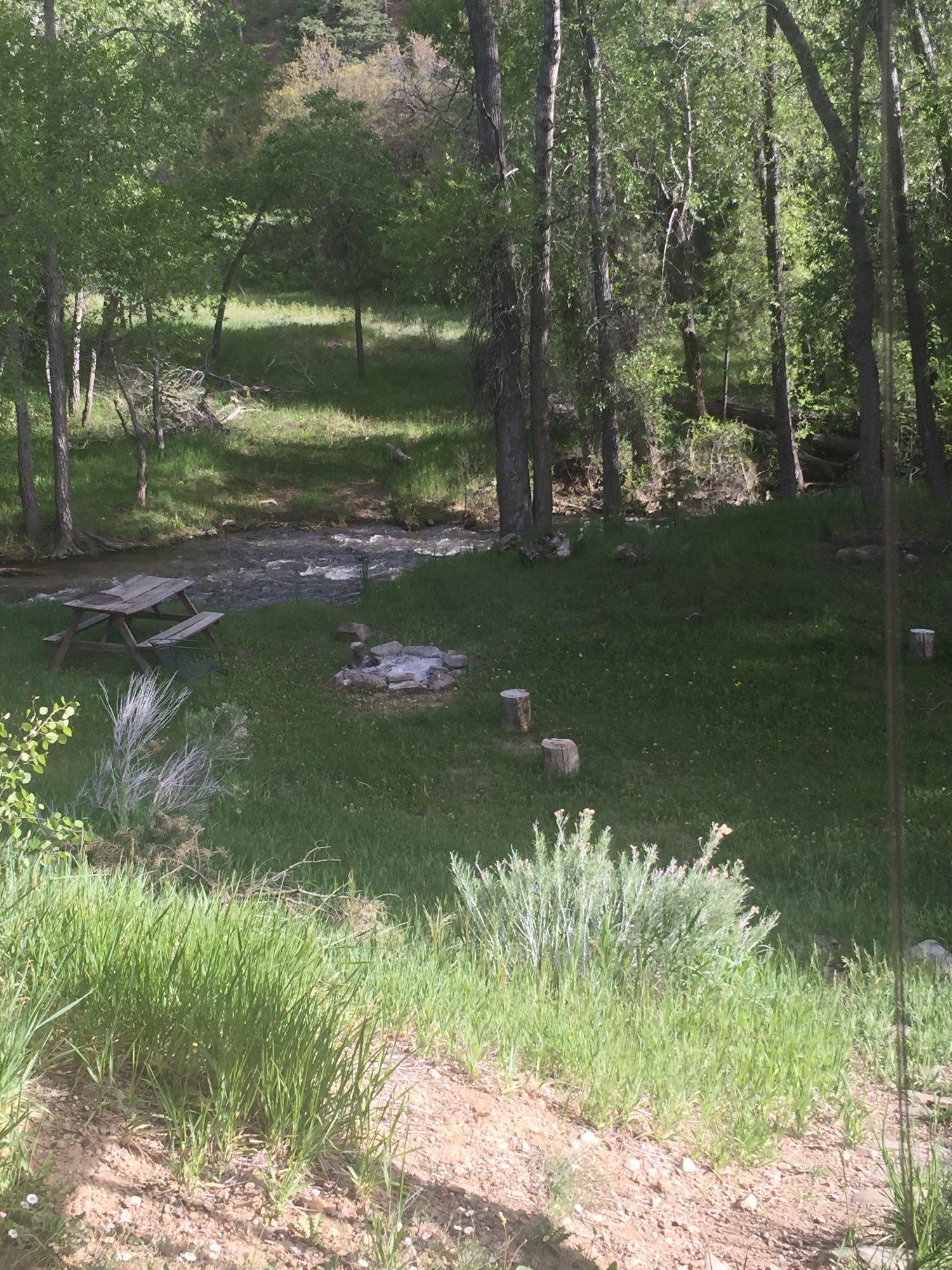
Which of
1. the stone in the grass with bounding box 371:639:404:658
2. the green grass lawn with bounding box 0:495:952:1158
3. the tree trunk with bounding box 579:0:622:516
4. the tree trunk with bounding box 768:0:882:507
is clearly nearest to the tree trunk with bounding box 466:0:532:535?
the tree trunk with bounding box 579:0:622:516

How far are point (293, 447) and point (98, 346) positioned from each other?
6656 mm

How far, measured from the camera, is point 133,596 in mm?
13094

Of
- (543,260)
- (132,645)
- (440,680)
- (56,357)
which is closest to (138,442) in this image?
(56,357)

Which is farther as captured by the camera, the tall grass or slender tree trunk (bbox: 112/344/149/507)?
slender tree trunk (bbox: 112/344/149/507)

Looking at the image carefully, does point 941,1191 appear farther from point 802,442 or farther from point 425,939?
point 802,442

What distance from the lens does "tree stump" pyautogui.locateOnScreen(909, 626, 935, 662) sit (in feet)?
39.2

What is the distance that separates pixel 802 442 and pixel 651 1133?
2247cm

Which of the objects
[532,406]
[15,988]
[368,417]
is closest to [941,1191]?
[15,988]

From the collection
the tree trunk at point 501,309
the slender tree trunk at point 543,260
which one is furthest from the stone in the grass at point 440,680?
the tree trunk at point 501,309

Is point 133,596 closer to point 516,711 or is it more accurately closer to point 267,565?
point 516,711

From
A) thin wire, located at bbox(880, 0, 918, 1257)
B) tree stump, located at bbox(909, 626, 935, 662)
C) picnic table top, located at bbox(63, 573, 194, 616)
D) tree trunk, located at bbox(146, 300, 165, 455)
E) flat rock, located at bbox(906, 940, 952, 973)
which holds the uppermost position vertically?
tree trunk, located at bbox(146, 300, 165, 455)

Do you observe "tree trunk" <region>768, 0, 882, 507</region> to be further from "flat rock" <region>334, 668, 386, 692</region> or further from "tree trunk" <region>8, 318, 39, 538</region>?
"tree trunk" <region>8, 318, 39, 538</region>

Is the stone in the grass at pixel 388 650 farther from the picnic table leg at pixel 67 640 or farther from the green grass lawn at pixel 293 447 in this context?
the green grass lawn at pixel 293 447

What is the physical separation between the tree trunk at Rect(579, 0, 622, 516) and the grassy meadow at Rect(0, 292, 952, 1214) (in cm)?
291
